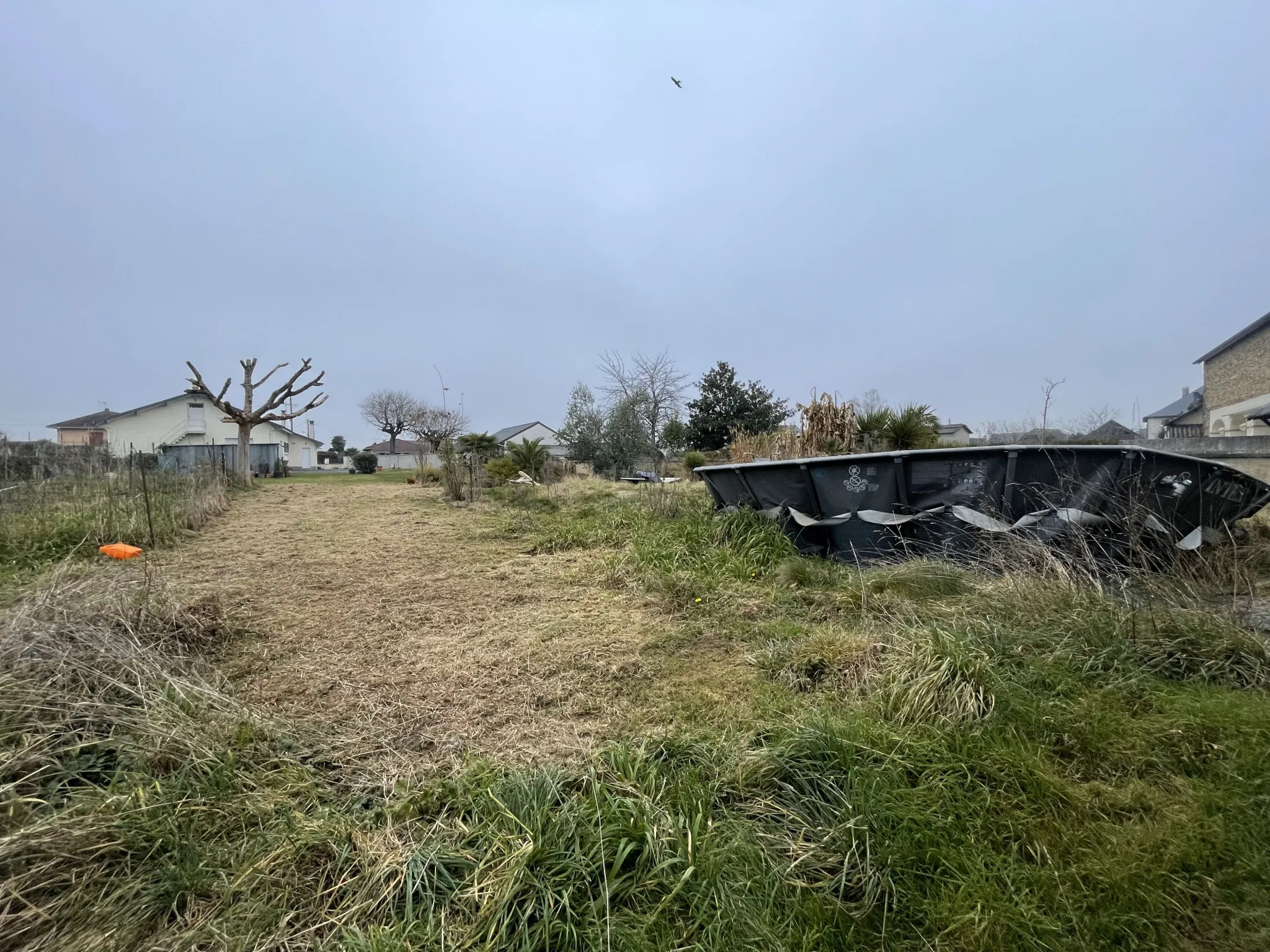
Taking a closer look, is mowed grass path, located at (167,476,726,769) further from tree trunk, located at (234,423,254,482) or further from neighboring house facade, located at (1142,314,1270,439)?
neighboring house facade, located at (1142,314,1270,439)

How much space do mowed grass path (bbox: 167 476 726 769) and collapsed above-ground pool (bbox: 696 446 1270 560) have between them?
2476mm

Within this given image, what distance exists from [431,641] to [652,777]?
2223mm

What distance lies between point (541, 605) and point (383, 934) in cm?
320

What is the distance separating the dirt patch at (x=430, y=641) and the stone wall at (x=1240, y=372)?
1342 inches

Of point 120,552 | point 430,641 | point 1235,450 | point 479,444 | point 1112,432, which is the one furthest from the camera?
point 479,444

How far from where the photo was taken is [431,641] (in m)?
3.67

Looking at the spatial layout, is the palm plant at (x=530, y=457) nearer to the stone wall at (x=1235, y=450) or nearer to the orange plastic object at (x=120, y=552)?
the orange plastic object at (x=120, y=552)

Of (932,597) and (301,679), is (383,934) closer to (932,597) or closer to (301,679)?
(301,679)

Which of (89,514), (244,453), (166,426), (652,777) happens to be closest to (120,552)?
(89,514)

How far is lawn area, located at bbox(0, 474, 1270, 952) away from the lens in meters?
1.44

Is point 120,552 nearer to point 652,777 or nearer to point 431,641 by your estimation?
point 431,641

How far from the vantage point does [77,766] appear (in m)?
1.84

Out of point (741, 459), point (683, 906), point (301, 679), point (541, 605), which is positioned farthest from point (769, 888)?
point (741, 459)

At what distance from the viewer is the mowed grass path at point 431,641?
8.23 feet
